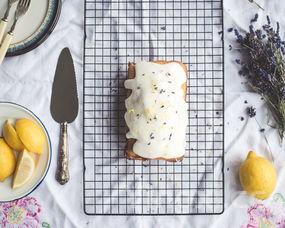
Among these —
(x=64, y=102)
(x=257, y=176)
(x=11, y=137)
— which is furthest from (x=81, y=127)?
(x=257, y=176)

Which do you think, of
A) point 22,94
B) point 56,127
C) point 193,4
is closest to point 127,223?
point 56,127

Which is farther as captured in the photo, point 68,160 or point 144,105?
point 68,160

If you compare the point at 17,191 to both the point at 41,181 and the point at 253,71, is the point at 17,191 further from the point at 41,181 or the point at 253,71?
the point at 253,71

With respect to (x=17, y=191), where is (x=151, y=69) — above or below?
above

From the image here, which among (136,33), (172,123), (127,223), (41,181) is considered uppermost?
(136,33)

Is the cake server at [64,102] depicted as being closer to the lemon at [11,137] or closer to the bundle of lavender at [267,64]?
the lemon at [11,137]

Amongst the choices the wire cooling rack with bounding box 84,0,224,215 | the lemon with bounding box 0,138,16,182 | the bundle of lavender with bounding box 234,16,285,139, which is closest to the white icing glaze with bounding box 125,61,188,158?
the wire cooling rack with bounding box 84,0,224,215

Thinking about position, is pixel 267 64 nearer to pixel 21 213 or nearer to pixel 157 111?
pixel 157 111

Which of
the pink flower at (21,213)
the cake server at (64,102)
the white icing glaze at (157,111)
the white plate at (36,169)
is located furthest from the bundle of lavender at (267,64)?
the pink flower at (21,213)
